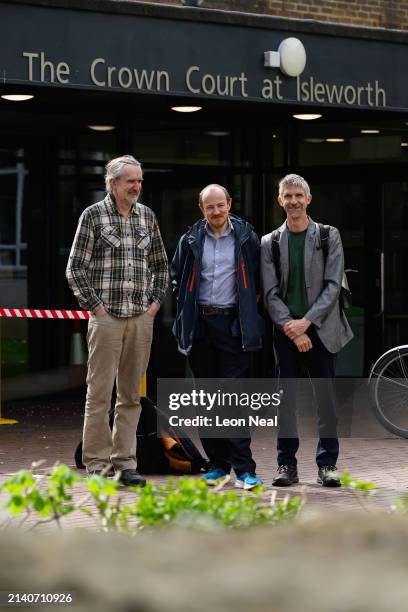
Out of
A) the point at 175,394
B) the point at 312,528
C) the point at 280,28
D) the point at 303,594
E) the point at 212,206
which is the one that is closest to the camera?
the point at 303,594

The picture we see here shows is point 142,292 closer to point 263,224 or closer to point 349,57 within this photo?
point 349,57

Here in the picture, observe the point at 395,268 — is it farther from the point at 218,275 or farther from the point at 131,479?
the point at 131,479

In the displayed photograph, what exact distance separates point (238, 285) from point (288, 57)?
3742mm

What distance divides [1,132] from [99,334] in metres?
5.99

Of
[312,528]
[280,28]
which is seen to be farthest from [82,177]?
[312,528]

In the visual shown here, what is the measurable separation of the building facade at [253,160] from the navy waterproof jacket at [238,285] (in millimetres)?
3320

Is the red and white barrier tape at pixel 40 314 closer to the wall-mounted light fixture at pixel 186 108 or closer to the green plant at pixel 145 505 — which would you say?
the wall-mounted light fixture at pixel 186 108

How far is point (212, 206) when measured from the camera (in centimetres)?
729

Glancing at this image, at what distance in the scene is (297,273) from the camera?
755 centimetres

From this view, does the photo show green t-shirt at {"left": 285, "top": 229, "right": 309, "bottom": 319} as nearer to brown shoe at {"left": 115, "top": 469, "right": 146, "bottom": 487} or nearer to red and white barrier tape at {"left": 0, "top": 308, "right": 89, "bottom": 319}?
brown shoe at {"left": 115, "top": 469, "right": 146, "bottom": 487}

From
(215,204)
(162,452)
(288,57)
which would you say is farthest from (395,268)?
(215,204)

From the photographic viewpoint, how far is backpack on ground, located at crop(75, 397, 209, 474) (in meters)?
7.87

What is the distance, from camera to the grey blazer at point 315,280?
294 inches

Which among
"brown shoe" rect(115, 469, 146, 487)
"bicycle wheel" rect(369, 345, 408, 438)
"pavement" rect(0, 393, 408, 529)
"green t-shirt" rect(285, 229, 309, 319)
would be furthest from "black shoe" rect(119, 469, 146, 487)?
"bicycle wheel" rect(369, 345, 408, 438)
